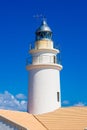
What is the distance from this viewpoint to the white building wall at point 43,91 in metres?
27.1

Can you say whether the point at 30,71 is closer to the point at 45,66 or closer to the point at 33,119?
the point at 45,66

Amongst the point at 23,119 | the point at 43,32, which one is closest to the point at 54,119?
the point at 23,119

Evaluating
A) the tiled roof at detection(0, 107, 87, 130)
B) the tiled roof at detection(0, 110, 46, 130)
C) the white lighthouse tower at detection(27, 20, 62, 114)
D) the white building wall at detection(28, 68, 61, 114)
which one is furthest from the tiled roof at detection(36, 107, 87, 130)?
the white lighthouse tower at detection(27, 20, 62, 114)

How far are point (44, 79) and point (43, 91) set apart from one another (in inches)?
35.5

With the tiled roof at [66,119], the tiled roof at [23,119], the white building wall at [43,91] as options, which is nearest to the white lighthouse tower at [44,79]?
the white building wall at [43,91]

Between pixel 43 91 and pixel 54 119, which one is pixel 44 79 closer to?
pixel 43 91

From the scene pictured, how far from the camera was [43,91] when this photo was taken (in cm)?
2714

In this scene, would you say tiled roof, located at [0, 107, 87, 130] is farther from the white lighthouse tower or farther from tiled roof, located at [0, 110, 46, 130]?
the white lighthouse tower

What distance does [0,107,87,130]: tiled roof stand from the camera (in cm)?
2346

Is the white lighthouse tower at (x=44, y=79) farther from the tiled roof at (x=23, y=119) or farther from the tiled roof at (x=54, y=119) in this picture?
the tiled roof at (x=23, y=119)

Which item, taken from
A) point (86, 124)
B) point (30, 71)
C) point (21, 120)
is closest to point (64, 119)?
point (86, 124)

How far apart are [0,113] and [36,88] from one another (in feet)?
15.3

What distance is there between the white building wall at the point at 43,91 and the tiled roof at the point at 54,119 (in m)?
0.73

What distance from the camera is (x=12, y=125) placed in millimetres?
22594
